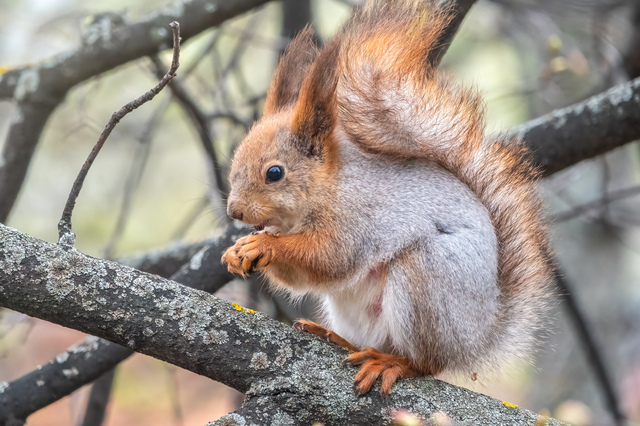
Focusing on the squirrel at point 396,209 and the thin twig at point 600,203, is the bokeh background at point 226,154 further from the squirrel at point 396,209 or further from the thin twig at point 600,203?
the squirrel at point 396,209

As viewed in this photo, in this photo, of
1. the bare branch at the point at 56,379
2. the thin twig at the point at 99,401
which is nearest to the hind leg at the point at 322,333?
the bare branch at the point at 56,379

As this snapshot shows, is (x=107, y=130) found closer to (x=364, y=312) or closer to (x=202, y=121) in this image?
(x=364, y=312)

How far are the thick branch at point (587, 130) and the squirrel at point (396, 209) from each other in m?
0.55

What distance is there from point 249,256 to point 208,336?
0.33 meters

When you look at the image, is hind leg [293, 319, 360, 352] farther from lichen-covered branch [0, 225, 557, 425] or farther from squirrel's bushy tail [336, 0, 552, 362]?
squirrel's bushy tail [336, 0, 552, 362]

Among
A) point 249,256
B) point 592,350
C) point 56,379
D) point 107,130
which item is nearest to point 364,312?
point 249,256

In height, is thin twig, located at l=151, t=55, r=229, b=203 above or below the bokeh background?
below

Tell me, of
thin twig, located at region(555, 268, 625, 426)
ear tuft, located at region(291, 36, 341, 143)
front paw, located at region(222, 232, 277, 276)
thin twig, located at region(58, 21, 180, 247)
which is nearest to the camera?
thin twig, located at region(58, 21, 180, 247)

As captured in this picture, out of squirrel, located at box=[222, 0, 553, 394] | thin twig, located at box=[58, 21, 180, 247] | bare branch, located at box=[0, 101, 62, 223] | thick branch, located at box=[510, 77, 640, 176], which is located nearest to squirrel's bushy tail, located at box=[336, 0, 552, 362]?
squirrel, located at box=[222, 0, 553, 394]

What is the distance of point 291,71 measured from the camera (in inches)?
93.4

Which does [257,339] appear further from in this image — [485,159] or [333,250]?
[485,159]

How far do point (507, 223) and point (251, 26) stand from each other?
2828 millimetres

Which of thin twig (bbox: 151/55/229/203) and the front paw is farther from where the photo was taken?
thin twig (bbox: 151/55/229/203)

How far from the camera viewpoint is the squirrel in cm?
195
